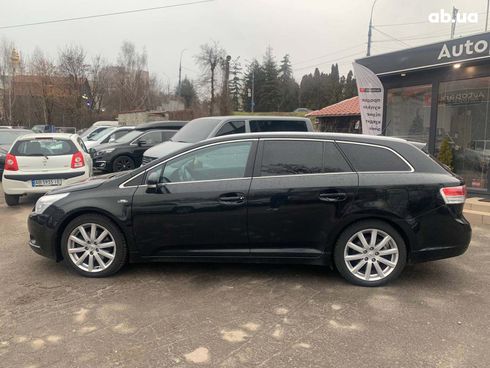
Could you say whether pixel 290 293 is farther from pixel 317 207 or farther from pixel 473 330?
pixel 473 330

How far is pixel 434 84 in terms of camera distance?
959 centimetres

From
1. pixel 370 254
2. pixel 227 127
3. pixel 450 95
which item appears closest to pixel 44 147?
pixel 227 127

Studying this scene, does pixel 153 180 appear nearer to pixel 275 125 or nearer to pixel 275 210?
pixel 275 210

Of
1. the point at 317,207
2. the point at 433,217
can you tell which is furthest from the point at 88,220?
the point at 433,217

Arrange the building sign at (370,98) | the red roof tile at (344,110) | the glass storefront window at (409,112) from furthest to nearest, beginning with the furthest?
the red roof tile at (344,110) < the building sign at (370,98) < the glass storefront window at (409,112)

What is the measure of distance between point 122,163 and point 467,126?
30.2 feet

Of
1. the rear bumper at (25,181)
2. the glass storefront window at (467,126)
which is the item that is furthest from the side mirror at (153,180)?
the glass storefront window at (467,126)

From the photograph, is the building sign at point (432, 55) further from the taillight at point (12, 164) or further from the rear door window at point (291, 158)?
the taillight at point (12, 164)

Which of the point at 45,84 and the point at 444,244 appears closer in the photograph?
the point at 444,244

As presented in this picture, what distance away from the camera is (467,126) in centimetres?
924

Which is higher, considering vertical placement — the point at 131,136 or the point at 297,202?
the point at 131,136

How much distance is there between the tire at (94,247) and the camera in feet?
14.6

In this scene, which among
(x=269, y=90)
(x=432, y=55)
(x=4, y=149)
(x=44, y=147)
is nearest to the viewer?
(x=44, y=147)

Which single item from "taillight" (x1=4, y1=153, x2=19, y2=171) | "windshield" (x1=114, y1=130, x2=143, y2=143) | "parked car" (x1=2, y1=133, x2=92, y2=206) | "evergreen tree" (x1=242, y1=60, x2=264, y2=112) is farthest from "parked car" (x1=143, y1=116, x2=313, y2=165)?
"evergreen tree" (x1=242, y1=60, x2=264, y2=112)
